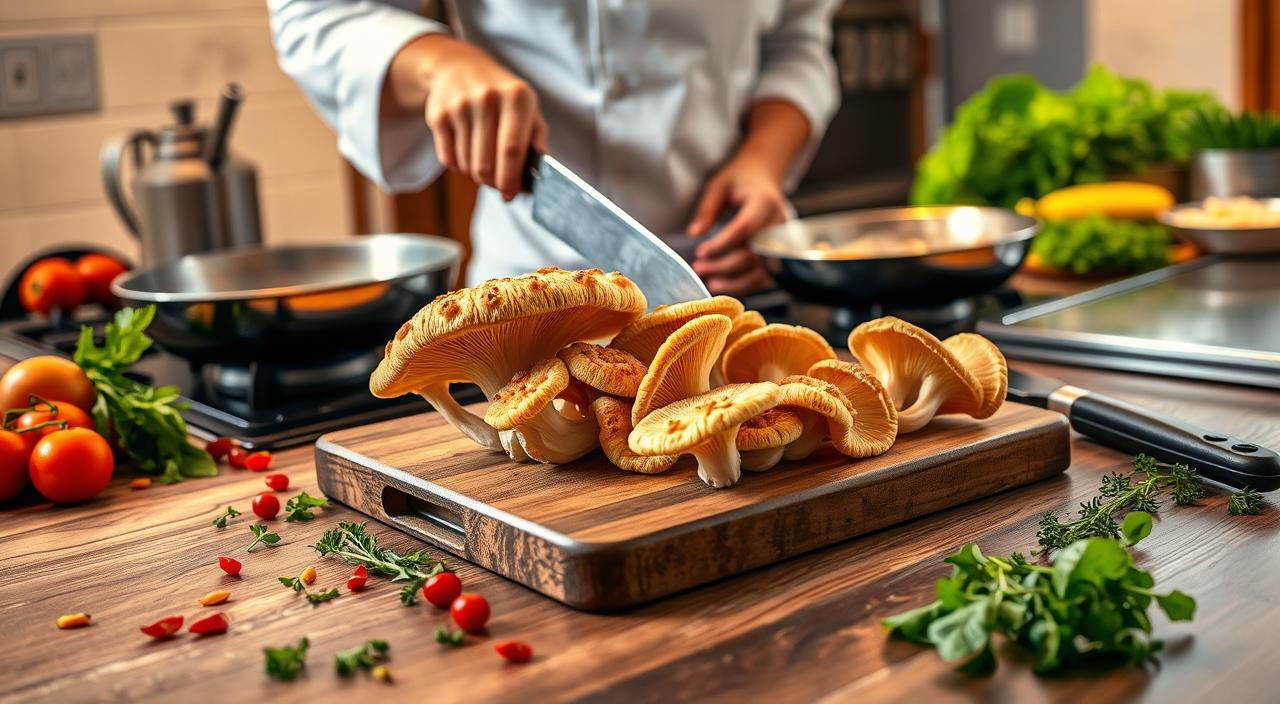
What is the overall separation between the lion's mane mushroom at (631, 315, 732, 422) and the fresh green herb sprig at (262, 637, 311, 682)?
0.82 ft

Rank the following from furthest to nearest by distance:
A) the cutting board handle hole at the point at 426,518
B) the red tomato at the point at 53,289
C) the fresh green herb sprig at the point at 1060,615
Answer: the red tomato at the point at 53,289
the cutting board handle hole at the point at 426,518
the fresh green herb sprig at the point at 1060,615

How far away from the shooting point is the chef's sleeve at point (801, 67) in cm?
173

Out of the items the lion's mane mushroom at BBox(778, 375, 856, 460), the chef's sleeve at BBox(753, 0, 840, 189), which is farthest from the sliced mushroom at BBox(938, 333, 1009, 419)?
the chef's sleeve at BBox(753, 0, 840, 189)

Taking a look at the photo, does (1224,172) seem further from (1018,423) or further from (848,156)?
(848,156)

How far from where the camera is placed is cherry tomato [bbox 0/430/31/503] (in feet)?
3.02

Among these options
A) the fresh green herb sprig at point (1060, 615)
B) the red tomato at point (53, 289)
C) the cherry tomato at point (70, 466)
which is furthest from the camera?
the red tomato at point (53, 289)

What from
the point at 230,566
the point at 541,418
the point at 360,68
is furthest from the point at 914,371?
the point at 360,68

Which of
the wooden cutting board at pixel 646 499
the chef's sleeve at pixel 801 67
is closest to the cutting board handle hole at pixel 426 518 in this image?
the wooden cutting board at pixel 646 499

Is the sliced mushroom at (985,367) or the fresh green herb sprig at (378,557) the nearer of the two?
the fresh green herb sprig at (378,557)

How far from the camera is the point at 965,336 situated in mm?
895

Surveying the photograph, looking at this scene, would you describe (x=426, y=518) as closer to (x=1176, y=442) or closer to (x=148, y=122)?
(x=1176, y=442)

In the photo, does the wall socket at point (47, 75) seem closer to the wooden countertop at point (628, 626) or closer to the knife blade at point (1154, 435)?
the wooden countertop at point (628, 626)

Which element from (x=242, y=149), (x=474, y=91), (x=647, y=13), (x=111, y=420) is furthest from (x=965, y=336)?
(x=242, y=149)

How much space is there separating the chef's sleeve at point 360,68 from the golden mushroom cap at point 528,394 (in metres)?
0.71
